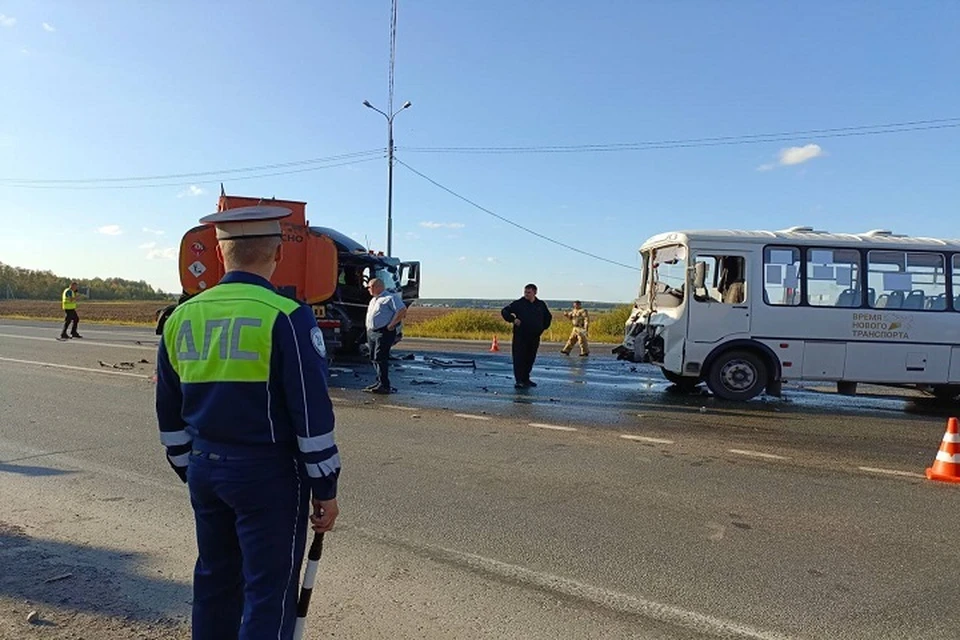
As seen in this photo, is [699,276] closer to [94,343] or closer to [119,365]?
[119,365]

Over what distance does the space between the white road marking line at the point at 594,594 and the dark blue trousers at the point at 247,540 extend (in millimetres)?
1785

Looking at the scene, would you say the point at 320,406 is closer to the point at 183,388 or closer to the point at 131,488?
the point at 183,388

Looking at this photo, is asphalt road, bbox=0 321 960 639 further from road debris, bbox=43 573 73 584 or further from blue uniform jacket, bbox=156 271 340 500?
blue uniform jacket, bbox=156 271 340 500

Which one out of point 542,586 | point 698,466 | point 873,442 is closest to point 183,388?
point 542,586

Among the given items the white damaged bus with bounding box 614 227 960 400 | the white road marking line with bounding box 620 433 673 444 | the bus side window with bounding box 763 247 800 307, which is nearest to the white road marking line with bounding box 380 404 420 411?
the white road marking line with bounding box 620 433 673 444

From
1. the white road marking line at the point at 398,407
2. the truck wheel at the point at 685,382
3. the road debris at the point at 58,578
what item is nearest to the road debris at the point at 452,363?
the truck wheel at the point at 685,382

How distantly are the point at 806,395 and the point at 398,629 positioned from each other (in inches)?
430

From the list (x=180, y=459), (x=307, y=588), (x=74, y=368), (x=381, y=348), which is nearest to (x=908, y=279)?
(x=381, y=348)

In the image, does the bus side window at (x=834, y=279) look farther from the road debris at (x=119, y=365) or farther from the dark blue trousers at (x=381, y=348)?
the road debris at (x=119, y=365)

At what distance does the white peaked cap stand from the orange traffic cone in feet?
21.4

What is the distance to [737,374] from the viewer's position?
10.9m

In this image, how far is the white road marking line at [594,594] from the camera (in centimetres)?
342

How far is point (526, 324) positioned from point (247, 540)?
9879 millimetres

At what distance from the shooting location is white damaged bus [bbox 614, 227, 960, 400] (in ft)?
35.4
